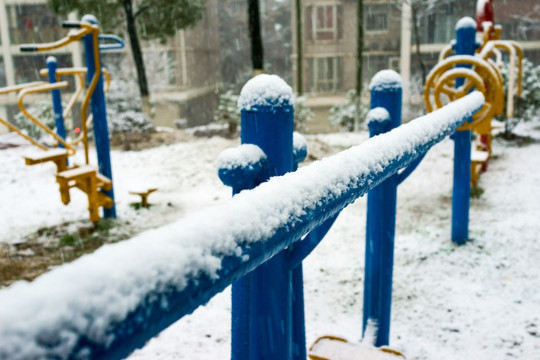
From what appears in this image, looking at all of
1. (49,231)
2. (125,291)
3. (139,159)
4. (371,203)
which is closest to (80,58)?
(139,159)

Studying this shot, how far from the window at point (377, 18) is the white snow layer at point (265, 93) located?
22.9m

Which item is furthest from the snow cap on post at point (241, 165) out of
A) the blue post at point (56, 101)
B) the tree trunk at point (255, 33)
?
the tree trunk at point (255, 33)

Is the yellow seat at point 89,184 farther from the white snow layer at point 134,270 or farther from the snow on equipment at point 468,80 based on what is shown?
the white snow layer at point 134,270

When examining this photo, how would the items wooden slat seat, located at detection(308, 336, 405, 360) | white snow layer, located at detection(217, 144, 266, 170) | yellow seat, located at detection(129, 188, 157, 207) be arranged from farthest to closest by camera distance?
yellow seat, located at detection(129, 188, 157, 207) < wooden slat seat, located at detection(308, 336, 405, 360) < white snow layer, located at detection(217, 144, 266, 170)

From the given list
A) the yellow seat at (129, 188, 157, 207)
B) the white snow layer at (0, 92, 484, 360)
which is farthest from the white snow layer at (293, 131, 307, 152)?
the yellow seat at (129, 188, 157, 207)

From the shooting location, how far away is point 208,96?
25969 mm

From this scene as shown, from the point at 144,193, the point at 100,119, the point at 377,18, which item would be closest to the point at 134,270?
the point at 100,119

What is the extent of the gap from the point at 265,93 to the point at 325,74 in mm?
23197

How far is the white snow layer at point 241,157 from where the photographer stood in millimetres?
930

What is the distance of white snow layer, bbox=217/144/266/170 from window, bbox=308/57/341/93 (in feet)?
76.0

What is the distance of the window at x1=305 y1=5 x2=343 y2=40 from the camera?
2294 cm

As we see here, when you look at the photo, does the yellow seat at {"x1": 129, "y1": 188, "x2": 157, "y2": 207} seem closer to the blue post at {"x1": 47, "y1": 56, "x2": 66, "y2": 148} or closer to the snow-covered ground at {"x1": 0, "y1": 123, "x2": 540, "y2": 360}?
the snow-covered ground at {"x1": 0, "y1": 123, "x2": 540, "y2": 360}

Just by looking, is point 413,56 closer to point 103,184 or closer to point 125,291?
point 103,184

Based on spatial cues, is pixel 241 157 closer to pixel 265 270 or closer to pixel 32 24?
pixel 265 270
